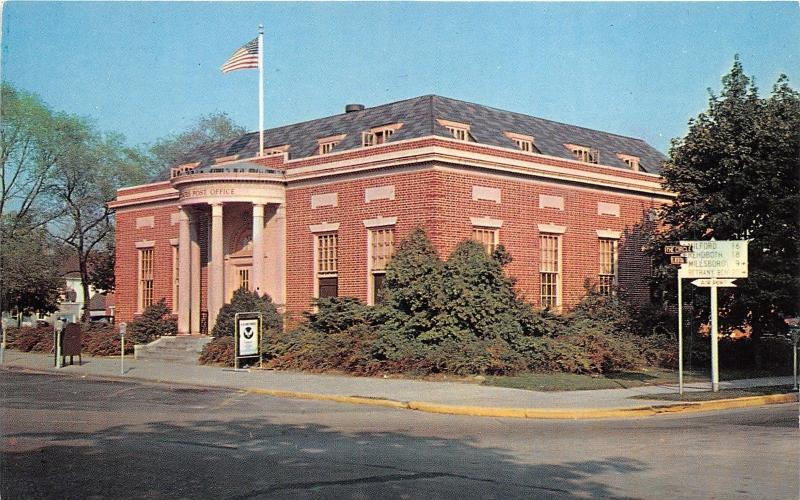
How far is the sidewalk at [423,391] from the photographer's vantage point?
1802cm

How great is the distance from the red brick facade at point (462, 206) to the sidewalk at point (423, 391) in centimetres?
641

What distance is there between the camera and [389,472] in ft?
34.2

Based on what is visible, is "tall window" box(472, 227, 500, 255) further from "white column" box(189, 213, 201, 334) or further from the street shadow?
the street shadow

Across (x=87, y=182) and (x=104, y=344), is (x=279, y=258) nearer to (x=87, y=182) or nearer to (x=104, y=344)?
(x=104, y=344)

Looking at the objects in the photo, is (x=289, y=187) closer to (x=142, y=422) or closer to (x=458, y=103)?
(x=458, y=103)

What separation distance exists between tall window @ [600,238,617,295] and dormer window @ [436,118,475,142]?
689cm

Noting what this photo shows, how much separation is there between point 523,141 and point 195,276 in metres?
13.9

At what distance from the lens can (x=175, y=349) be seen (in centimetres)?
3403

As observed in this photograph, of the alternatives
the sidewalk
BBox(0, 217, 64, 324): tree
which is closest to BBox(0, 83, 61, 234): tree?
BBox(0, 217, 64, 324): tree

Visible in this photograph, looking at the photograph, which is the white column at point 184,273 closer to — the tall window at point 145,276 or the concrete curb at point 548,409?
the tall window at point 145,276

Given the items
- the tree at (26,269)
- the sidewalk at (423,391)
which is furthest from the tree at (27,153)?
the sidewalk at (423,391)

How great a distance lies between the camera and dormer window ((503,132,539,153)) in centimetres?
3534

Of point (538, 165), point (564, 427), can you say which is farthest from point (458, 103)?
point (564, 427)

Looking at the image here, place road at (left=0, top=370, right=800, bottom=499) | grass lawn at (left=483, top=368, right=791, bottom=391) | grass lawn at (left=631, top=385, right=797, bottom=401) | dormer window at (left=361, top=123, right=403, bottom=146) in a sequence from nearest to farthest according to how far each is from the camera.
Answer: road at (left=0, top=370, right=800, bottom=499), grass lawn at (left=631, top=385, right=797, bottom=401), grass lawn at (left=483, top=368, right=791, bottom=391), dormer window at (left=361, top=123, right=403, bottom=146)
